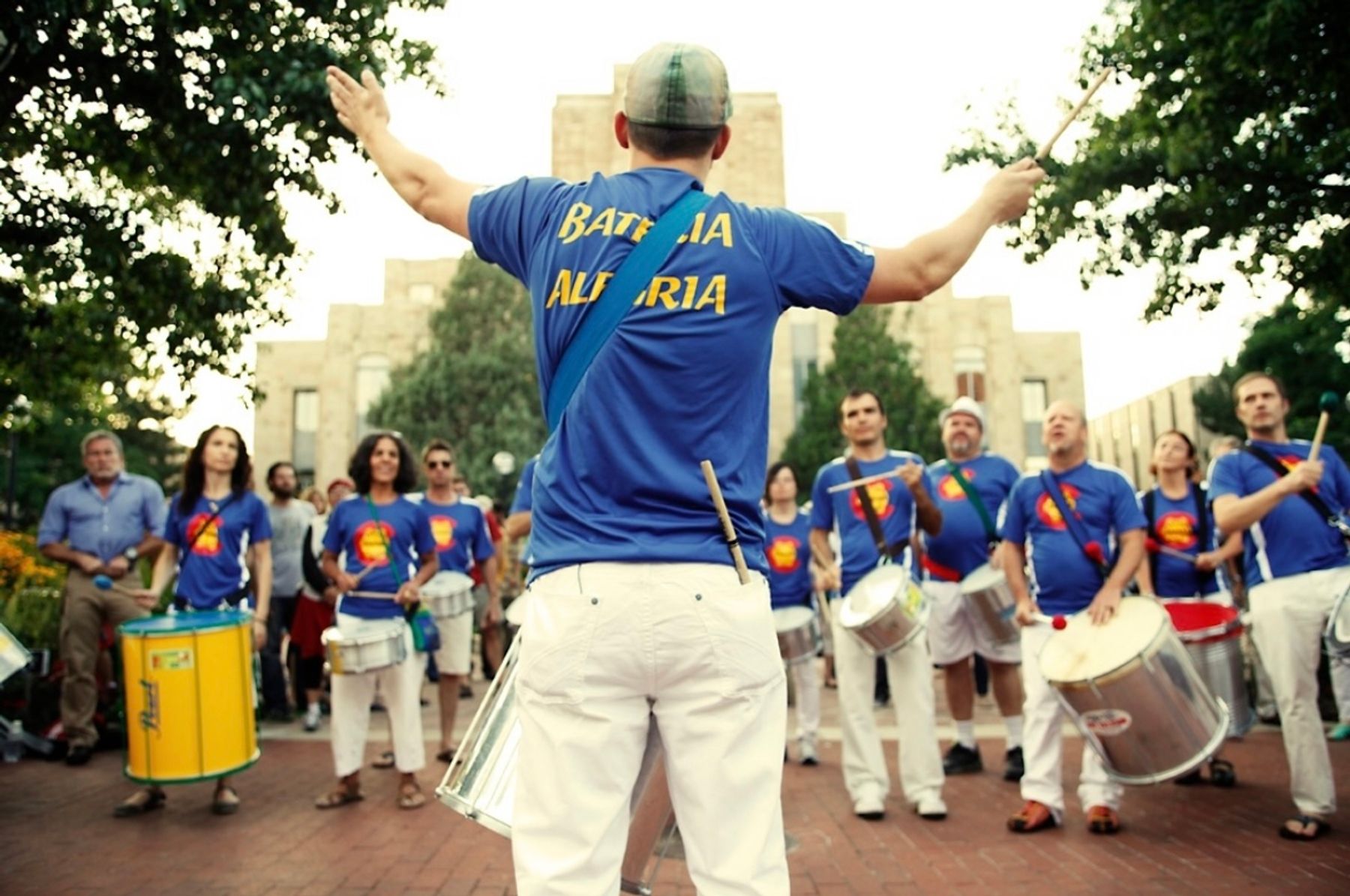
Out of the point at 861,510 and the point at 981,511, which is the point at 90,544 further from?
the point at 981,511

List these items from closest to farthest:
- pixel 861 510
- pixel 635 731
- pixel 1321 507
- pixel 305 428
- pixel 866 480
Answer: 1. pixel 635 731
2. pixel 1321 507
3. pixel 866 480
4. pixel 861 510
5. pixel 305 428

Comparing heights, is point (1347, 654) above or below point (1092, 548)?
below

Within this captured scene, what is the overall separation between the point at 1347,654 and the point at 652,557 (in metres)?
4.44

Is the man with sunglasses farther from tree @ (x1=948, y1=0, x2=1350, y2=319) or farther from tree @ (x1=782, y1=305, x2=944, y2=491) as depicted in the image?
tree @ (x1=782, y1=305, x2=944, y2=491)

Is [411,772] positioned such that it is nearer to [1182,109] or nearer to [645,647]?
[645,647]

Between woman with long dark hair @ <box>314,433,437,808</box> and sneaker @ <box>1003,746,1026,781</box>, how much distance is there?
3.69 meters

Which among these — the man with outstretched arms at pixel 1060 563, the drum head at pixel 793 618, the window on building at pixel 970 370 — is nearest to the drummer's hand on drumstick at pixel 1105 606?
the man with outstretched arms at pixel 1060 563

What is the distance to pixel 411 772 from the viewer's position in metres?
7.09

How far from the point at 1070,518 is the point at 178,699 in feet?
15.8

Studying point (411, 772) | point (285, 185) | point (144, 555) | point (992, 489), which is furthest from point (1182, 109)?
point (144, 555)

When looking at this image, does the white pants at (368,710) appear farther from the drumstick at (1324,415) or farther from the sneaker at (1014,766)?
the drumstick at (1324,415)

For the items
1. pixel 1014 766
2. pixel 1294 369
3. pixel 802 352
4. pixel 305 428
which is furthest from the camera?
pixel 305 428

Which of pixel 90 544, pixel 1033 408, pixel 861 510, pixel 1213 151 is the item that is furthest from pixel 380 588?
pixel 1033 408

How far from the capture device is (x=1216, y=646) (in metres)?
6.84
